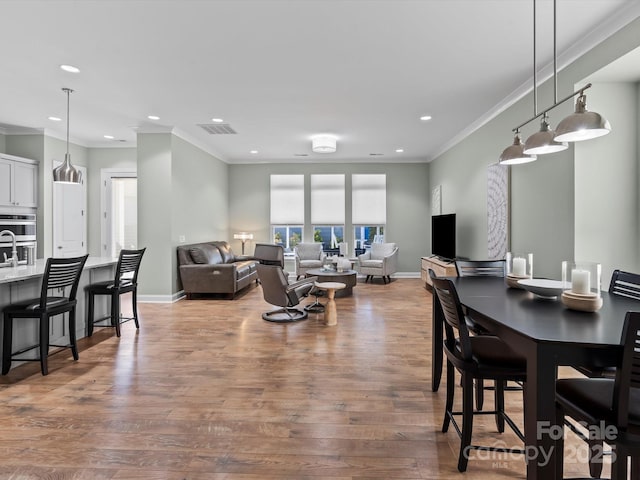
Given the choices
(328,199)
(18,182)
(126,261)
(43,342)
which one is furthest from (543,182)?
(18,182)

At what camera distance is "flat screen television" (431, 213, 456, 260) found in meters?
6.69

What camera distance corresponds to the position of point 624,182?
136 inches

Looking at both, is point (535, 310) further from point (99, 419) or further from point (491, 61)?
point (491, 61)

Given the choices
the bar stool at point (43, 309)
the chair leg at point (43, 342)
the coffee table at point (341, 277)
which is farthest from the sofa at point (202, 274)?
the chair leg at point (43, 342)

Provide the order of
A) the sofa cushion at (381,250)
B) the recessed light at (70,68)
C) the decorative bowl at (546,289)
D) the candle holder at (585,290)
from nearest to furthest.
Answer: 1. the candle holder at (585,290)
2. the decorative bowl at (546,289)
3. the recessed light at (70,68)
4. the sofa cushion at (381,250)

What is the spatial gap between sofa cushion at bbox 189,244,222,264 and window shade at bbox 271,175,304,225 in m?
2.54

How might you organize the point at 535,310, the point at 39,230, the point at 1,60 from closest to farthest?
the point at 535,310, the point at 1,60, the point at 39,230

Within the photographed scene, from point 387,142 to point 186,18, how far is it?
199 inches

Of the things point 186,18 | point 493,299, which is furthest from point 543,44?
point 186,18

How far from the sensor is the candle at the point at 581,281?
1766mm

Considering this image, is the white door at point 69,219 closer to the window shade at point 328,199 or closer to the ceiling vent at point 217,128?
the ceiling vent at point 217,128

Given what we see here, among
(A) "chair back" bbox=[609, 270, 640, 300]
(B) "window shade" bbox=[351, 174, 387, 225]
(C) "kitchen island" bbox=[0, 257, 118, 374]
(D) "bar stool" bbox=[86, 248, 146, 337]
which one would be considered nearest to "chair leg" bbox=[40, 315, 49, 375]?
(C) "kitchen island" bbox=[0, 257, 118, 374]

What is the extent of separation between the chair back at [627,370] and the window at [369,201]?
26.7 ft

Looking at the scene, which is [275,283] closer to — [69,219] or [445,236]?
[445,236]
